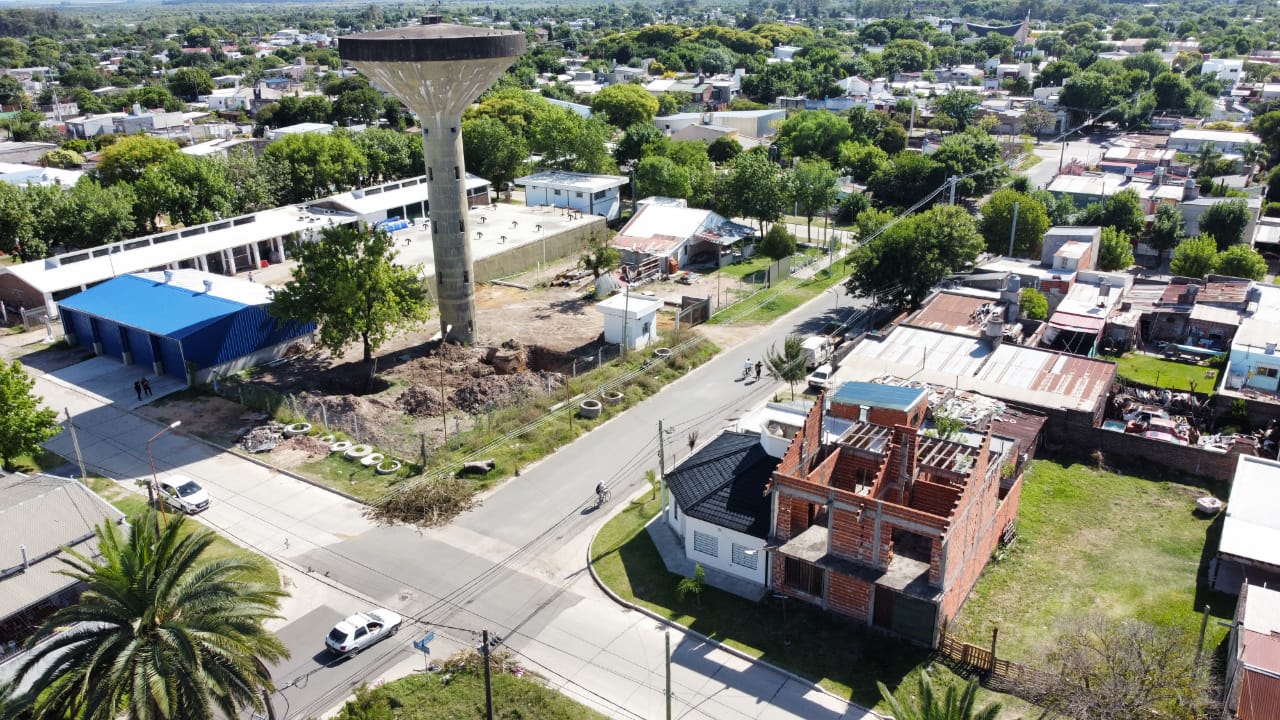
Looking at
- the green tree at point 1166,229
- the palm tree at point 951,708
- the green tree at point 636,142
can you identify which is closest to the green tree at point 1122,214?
the green tree at point 1166,229

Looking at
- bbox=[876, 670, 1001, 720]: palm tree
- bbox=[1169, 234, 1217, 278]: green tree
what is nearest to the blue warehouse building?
bbox=[876, 670, 1001, 720]: palm tree

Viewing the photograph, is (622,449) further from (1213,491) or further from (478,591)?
(1213,491)


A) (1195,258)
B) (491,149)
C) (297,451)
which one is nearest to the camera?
(297,451)

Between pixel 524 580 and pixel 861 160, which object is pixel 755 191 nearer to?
pixel 861 160

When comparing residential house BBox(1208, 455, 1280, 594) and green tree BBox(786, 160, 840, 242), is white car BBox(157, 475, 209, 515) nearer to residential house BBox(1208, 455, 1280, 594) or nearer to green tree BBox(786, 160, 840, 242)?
residential house BBox(1208, 455, 1280, 594)

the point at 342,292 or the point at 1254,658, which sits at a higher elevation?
the point at 342,292

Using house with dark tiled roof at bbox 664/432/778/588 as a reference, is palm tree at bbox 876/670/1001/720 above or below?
above

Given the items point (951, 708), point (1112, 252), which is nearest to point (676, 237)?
point (1112, 252)
